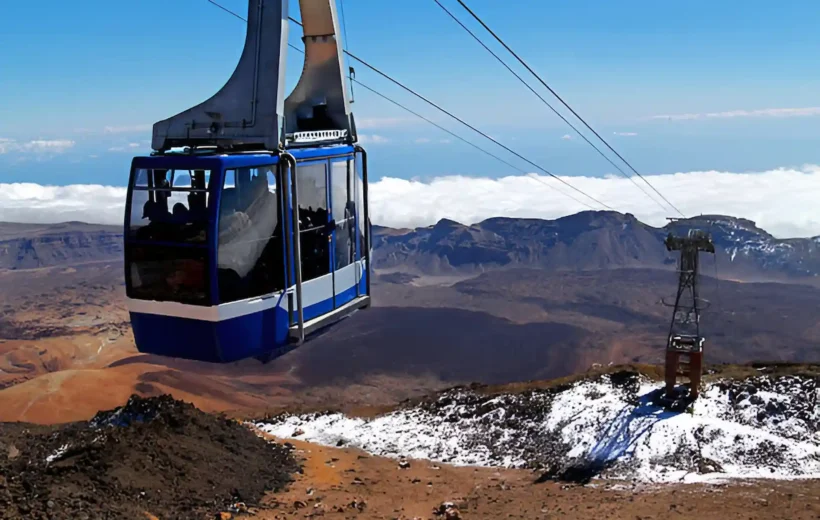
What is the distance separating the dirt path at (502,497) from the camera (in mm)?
13047

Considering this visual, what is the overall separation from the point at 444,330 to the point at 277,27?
62582 millimetres

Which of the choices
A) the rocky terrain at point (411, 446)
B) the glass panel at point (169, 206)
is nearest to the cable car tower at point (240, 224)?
the glass panel at point (169, 206)

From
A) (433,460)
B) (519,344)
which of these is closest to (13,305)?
(519,344)

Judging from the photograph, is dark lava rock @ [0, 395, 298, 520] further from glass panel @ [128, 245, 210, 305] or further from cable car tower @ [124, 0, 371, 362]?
glass panel @ [128, 245, 210, 305]

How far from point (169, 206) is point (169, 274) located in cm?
82

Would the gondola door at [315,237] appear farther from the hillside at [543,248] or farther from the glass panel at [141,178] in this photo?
the hillside at [543,248]

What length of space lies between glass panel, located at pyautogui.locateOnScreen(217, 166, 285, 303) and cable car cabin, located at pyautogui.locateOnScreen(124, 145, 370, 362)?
1cm

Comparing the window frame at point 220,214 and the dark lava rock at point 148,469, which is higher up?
the window frame at point 220,214

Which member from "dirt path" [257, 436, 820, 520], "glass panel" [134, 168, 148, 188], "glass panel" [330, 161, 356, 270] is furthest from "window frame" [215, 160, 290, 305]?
"dirt path" [257, 436, 820, 520]

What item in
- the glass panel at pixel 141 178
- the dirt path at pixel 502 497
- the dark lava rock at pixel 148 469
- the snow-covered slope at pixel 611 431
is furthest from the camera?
the snow-covered slope at pixel 611 431

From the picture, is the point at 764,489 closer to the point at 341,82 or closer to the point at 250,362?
the point at 341,82

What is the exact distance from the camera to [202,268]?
847cm

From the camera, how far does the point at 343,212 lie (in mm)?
10453

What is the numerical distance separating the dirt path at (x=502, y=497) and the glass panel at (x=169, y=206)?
6.63 metres
